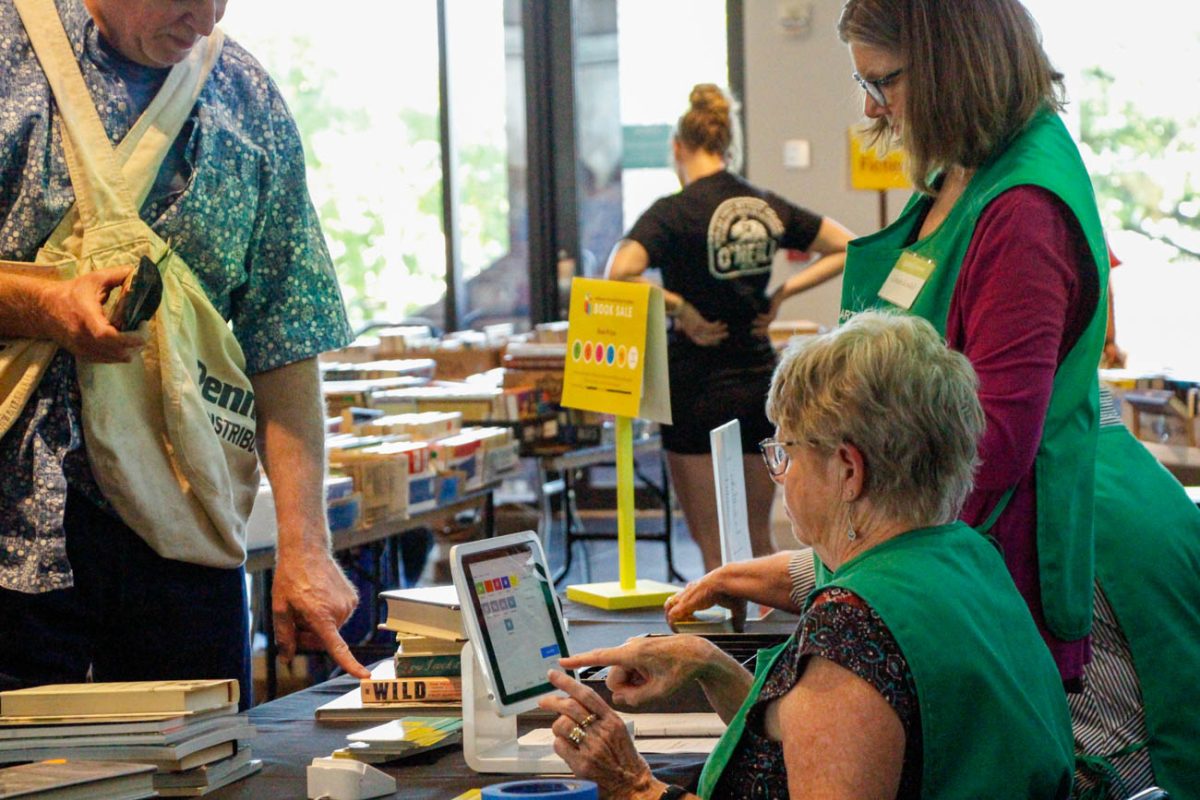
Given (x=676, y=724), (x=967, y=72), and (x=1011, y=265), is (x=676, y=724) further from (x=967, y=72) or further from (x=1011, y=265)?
(x=967, y=72)

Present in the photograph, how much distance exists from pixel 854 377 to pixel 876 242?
61cm

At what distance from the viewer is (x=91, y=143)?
1.88 m

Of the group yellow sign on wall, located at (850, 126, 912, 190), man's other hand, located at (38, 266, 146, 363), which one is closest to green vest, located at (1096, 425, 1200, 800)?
man's other hand, located at (38, 266, 146, 363)

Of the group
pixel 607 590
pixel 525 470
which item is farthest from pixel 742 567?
pixel 525 470

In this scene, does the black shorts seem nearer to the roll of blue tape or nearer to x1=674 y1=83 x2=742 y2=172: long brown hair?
x1=674 y1=83 x2=742 y2=172: long brown hair

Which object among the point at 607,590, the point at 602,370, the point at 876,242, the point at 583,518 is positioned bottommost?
the point at 583,518

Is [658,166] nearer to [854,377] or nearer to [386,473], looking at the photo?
[386,473]

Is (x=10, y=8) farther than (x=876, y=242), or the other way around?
(x=876, y=242)

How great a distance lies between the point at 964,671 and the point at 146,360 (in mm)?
1096

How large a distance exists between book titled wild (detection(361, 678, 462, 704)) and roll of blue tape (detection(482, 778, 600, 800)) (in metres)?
0.54

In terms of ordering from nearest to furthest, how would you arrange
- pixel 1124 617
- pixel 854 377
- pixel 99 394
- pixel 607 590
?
pixel 854 377
pixel 99 394
pixel 1124 617
pixel 607 590

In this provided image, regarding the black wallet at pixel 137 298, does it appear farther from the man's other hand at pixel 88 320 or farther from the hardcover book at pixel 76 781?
the hardcover book at pixel 76 781

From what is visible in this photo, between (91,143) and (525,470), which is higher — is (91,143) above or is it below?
above

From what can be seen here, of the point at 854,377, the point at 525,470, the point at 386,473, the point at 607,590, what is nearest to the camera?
the point at 854,377
